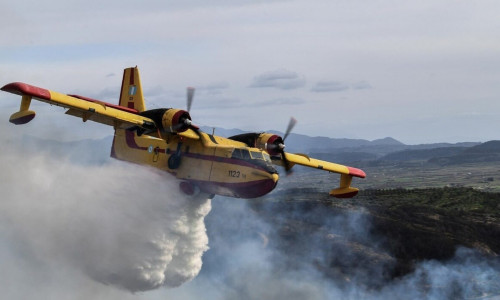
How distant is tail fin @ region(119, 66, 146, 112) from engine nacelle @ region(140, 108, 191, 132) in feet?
23.4

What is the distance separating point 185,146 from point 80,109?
6.68 metres

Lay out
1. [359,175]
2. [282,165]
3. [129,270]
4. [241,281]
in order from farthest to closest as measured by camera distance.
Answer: [241,281], [359,175], [282,165], [129,270]

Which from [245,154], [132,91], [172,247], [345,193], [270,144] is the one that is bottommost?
[172,247]

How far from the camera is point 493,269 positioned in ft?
213

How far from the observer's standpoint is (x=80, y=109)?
107ft

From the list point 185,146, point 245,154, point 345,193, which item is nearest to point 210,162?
point 185,146

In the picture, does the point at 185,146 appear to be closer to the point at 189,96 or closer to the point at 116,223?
the point at 189,96

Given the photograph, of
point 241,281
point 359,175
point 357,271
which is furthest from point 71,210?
point 357,271

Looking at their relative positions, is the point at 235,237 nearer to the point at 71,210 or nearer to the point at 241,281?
the point at 241,281

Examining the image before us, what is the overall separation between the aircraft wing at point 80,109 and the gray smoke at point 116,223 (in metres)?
4.37

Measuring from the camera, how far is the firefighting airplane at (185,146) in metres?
32.1

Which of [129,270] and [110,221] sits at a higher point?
[110,221]

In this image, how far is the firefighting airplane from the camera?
32094 millimetres

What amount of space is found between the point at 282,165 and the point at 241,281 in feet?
80.8
